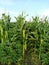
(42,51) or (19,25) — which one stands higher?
A: (19,25)

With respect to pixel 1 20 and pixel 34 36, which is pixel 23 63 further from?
pixel 1 20

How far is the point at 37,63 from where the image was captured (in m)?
12.3

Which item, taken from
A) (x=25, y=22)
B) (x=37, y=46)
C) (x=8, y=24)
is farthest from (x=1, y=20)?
(x=37, y=46)

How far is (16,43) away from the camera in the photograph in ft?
39.7

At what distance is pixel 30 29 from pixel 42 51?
1.33m

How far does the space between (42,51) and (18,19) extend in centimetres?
207

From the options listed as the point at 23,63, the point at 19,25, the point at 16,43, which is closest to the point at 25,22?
the point at 19,25

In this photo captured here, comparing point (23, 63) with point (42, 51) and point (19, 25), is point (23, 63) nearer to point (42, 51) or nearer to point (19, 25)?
point (42, 51)

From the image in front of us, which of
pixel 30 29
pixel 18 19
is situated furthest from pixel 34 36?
pixel 18 19

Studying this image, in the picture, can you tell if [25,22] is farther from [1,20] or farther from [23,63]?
[23,63]

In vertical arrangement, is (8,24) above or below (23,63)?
above

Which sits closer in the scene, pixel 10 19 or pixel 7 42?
pixel 7 42

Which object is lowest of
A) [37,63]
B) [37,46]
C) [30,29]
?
[37,63]

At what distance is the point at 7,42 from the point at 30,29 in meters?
1.48
